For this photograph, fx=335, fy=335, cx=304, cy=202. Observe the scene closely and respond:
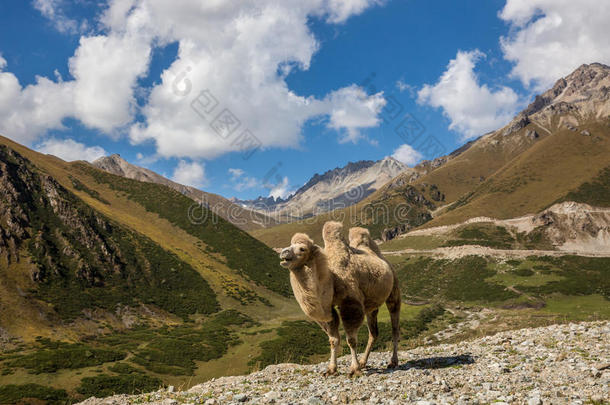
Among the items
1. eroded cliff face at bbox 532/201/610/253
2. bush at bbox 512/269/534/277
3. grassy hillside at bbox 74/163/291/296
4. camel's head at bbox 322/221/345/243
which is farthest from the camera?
eroded cliff face at bbox 532/201/610/253

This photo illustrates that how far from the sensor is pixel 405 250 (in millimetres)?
137875

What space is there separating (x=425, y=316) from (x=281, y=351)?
30196 millimetres

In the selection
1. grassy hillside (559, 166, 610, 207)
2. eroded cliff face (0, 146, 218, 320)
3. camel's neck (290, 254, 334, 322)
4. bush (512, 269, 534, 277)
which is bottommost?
bush (512, 269, 534, 277)

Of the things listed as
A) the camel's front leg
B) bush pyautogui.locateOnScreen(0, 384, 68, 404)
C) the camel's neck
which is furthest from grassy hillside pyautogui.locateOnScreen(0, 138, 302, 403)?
the camel's neck

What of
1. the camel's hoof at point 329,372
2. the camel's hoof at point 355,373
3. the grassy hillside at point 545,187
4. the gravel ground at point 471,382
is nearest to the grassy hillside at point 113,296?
the gravel ground at point 471,382

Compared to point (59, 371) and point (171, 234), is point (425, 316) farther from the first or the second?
point (171, 234)

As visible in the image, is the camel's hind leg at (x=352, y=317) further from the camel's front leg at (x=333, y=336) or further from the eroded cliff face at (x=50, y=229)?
the eroded cliff face at (x=50, y=229)

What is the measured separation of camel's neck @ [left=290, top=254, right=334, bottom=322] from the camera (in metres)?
10.0

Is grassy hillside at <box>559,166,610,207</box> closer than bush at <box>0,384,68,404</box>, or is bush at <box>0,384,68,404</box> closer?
bush at <box>0,384,68,404</box>

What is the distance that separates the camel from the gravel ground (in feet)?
4.97

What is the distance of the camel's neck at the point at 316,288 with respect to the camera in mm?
10000

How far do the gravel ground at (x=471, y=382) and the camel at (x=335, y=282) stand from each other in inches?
59.6

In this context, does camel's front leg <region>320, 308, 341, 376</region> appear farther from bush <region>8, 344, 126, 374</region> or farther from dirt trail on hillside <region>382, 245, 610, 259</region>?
dirt trail on hillside <region>382, 245, 610, 259</region>

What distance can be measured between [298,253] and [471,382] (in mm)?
5825
